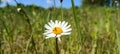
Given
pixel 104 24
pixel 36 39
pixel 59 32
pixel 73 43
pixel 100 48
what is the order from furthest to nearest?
pixel 104 24, pixel 36 39, pixel 73 43, pixel 100 48, pixel 59 32

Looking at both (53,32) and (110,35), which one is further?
(110,35)

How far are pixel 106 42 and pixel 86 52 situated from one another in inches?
15.8

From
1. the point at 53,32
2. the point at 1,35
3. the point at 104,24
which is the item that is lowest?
the point at 104,24

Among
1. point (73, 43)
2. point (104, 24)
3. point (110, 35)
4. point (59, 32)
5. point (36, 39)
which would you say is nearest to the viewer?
point (59, 32)

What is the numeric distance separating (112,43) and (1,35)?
899mm

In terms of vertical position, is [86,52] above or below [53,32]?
below

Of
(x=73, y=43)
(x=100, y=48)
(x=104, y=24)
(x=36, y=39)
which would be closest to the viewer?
(x=100, y=48)

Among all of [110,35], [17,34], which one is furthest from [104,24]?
[17,34]

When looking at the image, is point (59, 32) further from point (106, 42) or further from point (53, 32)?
point (106, 42)

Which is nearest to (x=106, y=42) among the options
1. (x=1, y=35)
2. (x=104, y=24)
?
(x=1, y=35)

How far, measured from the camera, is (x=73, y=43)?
9.36 feet

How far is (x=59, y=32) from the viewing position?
155 cm

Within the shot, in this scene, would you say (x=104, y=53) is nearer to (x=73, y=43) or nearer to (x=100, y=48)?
(x=100, y=48)

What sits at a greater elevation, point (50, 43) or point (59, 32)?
point (59, 32)
